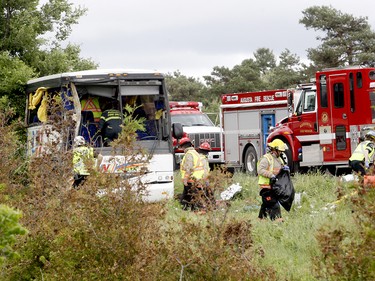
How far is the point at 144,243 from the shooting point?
24.0 feet

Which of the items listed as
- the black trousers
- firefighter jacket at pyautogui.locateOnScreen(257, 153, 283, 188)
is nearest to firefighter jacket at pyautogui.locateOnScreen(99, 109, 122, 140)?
firefighter jacket at pyautogui.locateOnScreen(257, 153, 283, 188)

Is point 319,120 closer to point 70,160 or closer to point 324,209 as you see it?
point 324,209

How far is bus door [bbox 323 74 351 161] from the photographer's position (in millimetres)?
22047

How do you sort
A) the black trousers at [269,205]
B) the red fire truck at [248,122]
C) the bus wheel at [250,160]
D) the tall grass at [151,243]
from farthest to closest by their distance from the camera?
the bus wheel at [250,160] < the red fire truck at [248,122] < the black trousers at [269,205] < the tall grass at [151,243]

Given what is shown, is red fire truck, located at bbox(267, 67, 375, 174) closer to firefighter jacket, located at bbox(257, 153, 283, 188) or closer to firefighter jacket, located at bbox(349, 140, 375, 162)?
firefighter jacket, located at bbox(349, 140, 375, 162)

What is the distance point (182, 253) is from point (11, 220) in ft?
7.19

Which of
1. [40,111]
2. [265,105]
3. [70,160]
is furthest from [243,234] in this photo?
[265,105]

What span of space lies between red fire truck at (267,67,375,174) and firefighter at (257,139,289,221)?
8134 mm

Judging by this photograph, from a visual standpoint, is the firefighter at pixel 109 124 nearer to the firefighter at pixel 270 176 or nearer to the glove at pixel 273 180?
the firefighter at pixel 270 176

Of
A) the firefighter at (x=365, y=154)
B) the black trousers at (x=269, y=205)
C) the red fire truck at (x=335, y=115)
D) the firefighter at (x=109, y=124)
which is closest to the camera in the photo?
the black trousers at (x=269, y=205)

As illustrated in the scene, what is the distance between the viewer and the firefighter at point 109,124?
15.7 m

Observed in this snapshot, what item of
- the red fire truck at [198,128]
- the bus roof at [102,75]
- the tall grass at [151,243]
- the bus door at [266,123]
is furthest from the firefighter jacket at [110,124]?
the red fire truck at [198,128]

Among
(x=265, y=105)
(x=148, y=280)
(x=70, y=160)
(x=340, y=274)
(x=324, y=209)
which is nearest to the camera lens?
(x=340, y=274)

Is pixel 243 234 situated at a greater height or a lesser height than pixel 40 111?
lesser
